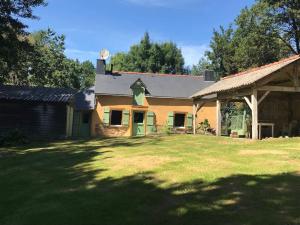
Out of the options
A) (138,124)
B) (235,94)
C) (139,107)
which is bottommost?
(138,124)

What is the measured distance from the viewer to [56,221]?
21.6ft

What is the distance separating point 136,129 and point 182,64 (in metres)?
29.0

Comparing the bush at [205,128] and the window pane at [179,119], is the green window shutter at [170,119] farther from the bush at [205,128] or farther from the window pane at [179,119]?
the bush at [205,128]

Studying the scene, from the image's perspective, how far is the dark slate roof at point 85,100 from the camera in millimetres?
30417

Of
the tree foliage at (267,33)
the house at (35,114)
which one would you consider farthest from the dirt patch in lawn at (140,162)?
Result: the tree foliage at (267,33)

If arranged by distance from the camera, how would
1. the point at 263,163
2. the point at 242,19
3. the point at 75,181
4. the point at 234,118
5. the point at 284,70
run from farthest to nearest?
the point at 242,19
the point at 234,118
the point at 284,70
the point at 263,163
the point at 75,181

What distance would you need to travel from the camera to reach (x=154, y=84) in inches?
1293

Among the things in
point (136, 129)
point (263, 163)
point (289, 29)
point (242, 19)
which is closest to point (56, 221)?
point (263, 163)

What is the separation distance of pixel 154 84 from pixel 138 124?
3.78m

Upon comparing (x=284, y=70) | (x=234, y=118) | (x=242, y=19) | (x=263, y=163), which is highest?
(x=242, y=19)

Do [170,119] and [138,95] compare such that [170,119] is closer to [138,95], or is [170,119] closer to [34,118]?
[138,95]

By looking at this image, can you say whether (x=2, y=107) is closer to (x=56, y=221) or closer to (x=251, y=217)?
(x=56, y=221)

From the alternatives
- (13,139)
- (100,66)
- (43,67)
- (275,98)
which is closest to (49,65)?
(43,67)

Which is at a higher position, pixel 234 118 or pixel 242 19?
pixel 242 19
